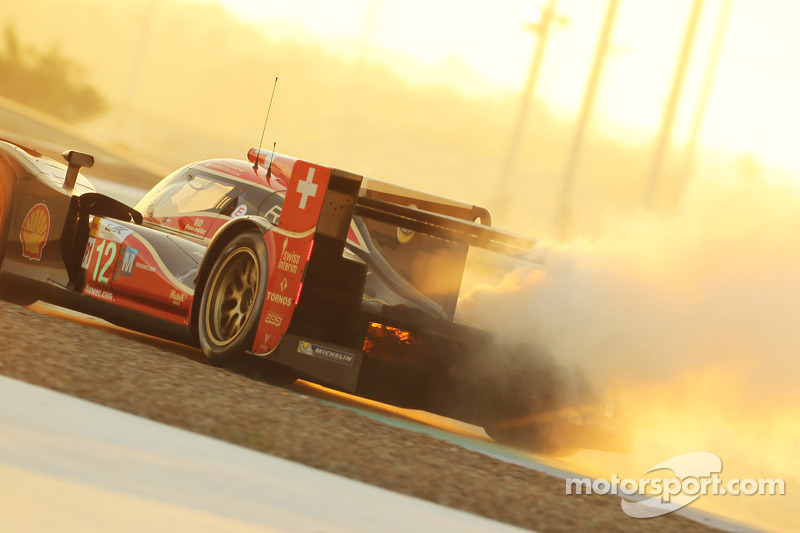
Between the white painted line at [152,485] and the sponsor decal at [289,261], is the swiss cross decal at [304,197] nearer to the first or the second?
the sponsor decal at [289,261]

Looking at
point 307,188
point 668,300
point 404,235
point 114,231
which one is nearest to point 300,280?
point 307,188

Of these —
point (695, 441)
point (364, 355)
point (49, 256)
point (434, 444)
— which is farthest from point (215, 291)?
point (695, 441)

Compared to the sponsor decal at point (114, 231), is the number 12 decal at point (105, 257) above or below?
below

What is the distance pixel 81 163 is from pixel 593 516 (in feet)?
18.7

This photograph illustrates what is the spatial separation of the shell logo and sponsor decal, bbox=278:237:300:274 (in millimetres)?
2527

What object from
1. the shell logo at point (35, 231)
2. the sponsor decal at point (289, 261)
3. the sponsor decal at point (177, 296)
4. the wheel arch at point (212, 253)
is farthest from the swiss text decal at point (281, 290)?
the shell logo at point (35, 231)

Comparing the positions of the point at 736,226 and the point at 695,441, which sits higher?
the point at 736,226

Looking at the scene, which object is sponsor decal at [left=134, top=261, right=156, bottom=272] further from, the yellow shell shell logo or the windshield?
the yellow shell shell logo

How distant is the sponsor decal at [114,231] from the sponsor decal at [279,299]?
1.80 meters

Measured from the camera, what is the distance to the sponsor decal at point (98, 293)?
9102mm

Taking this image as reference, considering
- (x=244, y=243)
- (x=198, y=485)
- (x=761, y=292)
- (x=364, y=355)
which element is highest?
(x=761, y=292)

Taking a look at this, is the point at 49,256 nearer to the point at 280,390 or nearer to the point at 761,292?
the point at 280,390

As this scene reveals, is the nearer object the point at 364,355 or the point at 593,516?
the point at 593,516

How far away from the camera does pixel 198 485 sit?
4379 millimetres
